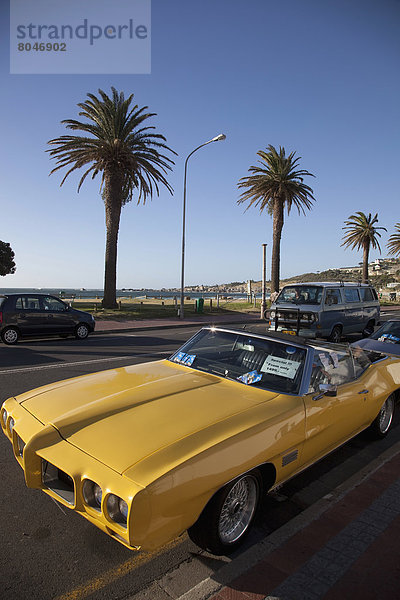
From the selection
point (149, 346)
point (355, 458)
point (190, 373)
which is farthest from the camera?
point (149, 346)

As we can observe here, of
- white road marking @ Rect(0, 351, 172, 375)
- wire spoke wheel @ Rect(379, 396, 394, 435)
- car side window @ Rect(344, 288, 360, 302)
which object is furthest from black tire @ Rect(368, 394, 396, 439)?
car side window @ Rect(344, 288, 360, 302)

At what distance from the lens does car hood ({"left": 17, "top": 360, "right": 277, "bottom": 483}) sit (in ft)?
7.68

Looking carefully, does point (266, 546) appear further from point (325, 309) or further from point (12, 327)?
point (12, 327)

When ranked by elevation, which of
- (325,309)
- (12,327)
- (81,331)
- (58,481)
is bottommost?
(81,331)

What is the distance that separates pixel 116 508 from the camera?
2053 mm

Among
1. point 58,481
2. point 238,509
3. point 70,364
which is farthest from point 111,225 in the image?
point 238,509

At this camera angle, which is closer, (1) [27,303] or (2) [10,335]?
(2) [10,335]

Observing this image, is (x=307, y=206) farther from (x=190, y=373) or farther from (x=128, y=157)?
(x=190, y=373)

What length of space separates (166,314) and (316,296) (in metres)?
13.2

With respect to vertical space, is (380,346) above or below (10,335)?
above

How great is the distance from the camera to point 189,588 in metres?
2.21

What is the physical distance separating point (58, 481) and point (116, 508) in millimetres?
610

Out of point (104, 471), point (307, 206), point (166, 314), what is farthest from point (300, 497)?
point (307, 206)

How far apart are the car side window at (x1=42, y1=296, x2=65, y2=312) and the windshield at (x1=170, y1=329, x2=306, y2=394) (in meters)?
8.98
